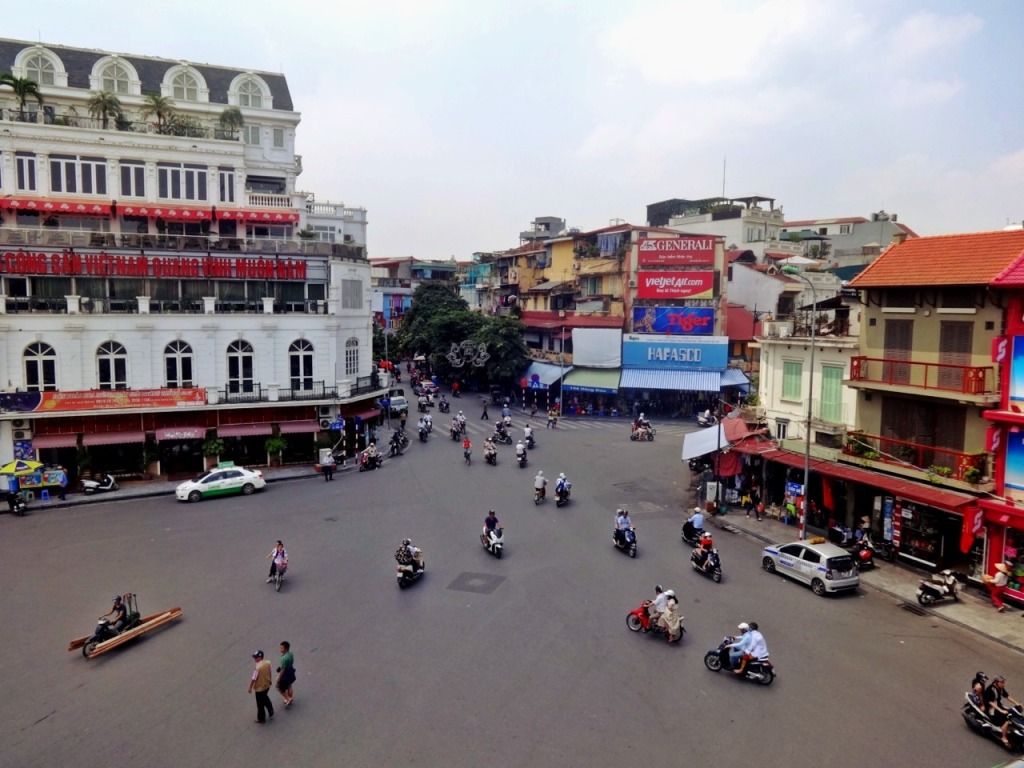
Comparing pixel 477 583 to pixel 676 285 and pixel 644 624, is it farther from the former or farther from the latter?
pixel 676 285

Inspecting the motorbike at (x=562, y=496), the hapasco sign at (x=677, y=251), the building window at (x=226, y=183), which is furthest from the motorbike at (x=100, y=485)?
the hapasco sign at (x=677, y=251)

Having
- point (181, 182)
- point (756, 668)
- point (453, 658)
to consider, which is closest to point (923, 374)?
point (756, 668)

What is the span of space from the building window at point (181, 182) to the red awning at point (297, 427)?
1260 centimetres

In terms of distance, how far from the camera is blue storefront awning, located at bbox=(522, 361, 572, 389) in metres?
52.1

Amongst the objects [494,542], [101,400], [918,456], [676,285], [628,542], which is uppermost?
[676,285]

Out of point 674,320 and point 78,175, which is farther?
point 674,320

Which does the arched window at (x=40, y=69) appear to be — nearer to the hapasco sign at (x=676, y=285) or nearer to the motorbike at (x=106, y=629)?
the motorbike at (x=106, y=629)

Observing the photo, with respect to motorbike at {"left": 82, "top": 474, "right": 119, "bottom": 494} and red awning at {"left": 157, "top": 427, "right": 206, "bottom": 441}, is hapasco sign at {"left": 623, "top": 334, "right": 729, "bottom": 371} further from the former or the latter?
motorbike at {"left": 82, "top": 474, "right": 119, "bottom": 494}

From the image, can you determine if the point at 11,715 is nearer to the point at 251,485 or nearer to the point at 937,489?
the point at 251,485

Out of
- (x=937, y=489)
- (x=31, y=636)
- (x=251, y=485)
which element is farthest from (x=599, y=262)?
(x=31, y=636)

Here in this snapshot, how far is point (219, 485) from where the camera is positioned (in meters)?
28.3

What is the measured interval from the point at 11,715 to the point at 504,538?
43.7 ft

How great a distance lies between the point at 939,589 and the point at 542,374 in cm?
3737

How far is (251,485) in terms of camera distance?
2903 cm
